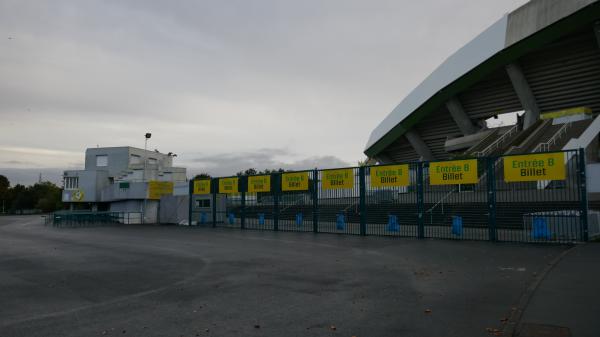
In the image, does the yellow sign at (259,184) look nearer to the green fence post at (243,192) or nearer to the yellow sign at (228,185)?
the green fence post at (243,192)

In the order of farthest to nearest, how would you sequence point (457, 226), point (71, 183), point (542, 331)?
point (71, 183), point (457, 226), point (542, 331)

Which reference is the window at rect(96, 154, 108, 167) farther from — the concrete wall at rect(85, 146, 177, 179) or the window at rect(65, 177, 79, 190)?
the window at rect(65, 177, 79, 190)

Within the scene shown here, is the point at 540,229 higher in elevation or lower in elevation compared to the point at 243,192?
lower

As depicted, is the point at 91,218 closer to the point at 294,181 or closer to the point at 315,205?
the point at 294,181

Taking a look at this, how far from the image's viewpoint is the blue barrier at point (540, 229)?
1392 centimetres

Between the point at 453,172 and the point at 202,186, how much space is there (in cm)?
1736

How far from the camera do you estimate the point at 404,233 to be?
1836 cm

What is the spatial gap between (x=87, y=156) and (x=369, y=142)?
34346 mm

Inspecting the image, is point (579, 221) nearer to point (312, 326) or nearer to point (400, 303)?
point (400, 303)

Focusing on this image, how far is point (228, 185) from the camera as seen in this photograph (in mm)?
25984

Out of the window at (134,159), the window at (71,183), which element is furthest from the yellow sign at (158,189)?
the window at (71,183)

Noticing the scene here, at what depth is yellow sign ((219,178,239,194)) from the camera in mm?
25442

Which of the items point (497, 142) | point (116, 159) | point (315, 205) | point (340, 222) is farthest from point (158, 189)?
point (497, 142)

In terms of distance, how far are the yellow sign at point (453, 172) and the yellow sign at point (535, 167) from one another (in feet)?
4.04
